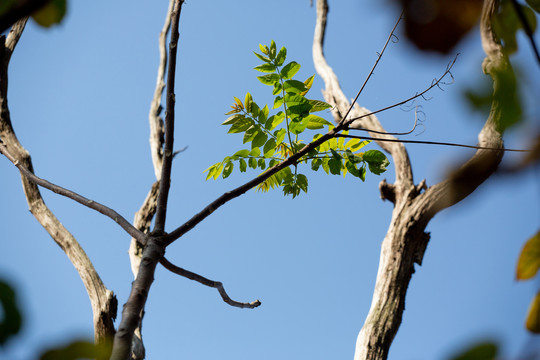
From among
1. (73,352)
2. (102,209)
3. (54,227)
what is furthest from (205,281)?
(54,227)

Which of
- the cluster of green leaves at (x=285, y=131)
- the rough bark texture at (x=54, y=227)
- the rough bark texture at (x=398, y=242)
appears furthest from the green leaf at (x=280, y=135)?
the rough bark texture at (x=54, y=227)

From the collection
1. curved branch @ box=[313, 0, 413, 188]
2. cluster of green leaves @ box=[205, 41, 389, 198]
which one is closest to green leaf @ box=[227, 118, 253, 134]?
cluster of green leaves @ box=[205, 41, 389, 198]

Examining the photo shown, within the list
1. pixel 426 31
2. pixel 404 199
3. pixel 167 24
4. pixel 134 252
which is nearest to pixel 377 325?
pixel 404 199

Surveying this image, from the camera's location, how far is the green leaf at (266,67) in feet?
3.66

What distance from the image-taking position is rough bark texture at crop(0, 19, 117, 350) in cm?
169

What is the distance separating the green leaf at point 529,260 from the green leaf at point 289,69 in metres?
0.91

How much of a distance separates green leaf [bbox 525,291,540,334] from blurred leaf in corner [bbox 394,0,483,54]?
14cm

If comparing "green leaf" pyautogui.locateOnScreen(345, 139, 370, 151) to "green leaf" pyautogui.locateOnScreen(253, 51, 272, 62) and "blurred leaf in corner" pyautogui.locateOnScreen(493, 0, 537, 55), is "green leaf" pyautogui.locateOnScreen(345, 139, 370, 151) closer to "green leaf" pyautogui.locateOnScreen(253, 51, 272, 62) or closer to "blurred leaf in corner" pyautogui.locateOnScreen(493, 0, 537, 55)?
"green leaf" pyautogui.locateOnScreen(253, 51, 272, 62)

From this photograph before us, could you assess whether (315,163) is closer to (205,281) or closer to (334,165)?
(334,165)

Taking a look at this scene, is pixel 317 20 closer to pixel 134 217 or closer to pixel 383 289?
pixel 134 217

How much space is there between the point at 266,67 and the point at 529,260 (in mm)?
952

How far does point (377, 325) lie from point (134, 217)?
1.31 metres

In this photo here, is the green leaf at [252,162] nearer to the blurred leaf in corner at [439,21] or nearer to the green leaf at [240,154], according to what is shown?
the green leaf at [240,154]

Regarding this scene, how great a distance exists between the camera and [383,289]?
178 cm
